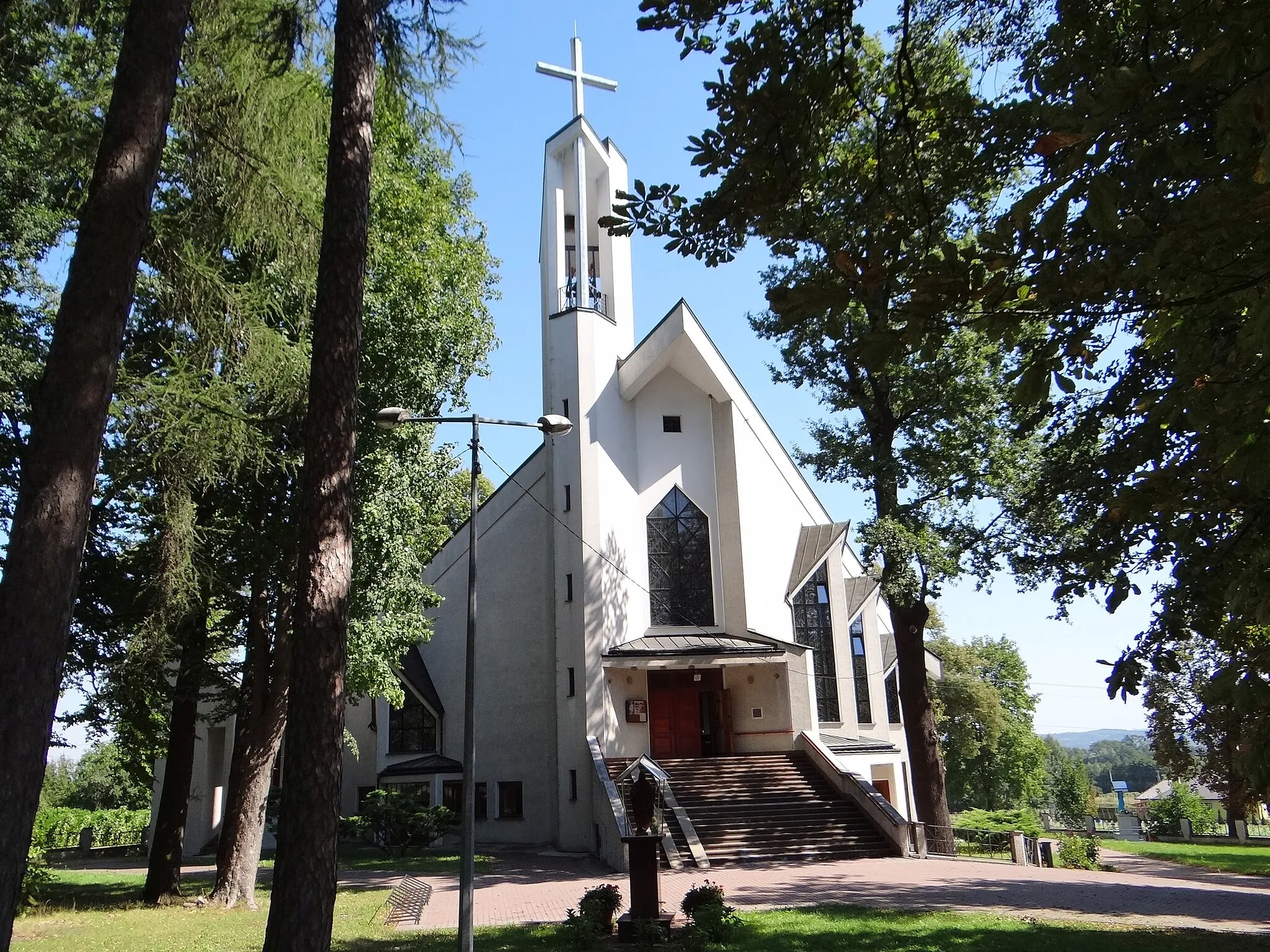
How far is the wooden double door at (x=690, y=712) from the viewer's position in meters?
24.2

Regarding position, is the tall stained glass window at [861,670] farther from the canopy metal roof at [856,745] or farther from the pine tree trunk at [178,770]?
Answer: the pine tree trunk at [178,770]

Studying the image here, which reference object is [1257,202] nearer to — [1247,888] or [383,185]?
[383,185]

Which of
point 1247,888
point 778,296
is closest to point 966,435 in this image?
point 1247,888

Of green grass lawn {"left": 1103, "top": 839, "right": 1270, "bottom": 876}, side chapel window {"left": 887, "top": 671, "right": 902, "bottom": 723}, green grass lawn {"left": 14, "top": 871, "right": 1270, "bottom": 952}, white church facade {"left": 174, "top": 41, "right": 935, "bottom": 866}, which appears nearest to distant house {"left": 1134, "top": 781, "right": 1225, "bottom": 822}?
green grass lawn {"left": 1103, "top": 839, "right": 1270, "bottom": 876}

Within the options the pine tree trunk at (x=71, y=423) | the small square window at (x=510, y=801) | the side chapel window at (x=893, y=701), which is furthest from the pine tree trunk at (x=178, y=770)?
the side chapel window at (x=893, y=701)

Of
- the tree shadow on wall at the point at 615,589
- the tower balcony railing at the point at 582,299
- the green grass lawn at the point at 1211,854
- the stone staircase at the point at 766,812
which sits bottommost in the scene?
the green grass lawn at the point at 1211,854

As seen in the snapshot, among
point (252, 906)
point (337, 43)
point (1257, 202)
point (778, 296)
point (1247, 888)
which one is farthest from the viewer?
point (1247, 888)

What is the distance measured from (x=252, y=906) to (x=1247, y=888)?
16632mm

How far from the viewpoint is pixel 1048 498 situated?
10164 millimetres

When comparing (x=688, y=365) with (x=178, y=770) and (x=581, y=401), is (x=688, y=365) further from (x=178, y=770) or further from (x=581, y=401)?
(x=178, y=770)

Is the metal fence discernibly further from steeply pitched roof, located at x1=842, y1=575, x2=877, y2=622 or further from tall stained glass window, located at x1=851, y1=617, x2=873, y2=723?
steeply pitched roof, located at x1=842, y1=575, x2=877, y2=622

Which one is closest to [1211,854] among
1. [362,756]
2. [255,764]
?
[362,756]

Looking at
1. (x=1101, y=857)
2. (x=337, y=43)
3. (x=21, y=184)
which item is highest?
(x=21, y=184)

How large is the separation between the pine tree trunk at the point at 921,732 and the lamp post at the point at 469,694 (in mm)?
11031
